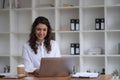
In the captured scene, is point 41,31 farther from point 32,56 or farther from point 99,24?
point 99,24

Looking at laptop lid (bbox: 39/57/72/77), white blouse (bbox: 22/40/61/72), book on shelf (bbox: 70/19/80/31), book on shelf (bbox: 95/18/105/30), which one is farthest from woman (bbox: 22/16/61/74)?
book on shelf (bbox: 95/18/105/30)

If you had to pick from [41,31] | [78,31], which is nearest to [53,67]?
[41,31]

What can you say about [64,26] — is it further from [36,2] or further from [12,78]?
[12,78]

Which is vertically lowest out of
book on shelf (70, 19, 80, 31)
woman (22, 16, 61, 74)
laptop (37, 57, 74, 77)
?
laptop (37, 57, 74, 77)

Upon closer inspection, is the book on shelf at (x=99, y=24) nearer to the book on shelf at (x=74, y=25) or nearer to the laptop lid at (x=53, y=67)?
the book on shelf at (x=74, y=25)

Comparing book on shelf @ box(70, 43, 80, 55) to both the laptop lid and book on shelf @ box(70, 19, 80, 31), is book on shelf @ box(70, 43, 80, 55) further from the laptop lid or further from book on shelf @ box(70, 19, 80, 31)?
the laptop lid

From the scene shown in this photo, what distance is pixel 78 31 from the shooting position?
454 centimetres

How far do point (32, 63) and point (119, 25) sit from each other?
7.15 feet

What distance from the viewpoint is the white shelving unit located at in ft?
15.0

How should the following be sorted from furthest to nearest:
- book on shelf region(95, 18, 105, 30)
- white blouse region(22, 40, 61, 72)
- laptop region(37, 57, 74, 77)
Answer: book on shelf region(95, 18, 105, 30)
white blouse region(22, 40, 61, 72)
laptop region(37, 57, 74, 77)

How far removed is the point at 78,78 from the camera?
244 cm

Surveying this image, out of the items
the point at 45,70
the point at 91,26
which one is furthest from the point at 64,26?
the point at 45,70

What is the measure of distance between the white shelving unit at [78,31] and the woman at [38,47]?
145 cm

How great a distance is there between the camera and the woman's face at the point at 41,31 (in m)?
3.07
